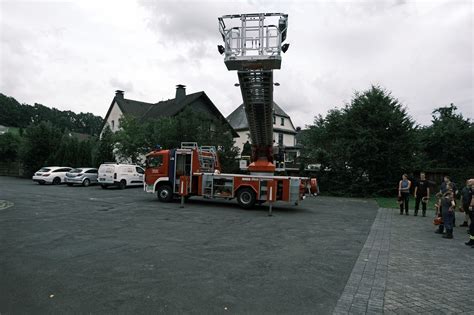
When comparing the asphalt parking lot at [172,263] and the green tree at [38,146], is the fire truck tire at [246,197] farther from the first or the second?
the green tree at [38,146]

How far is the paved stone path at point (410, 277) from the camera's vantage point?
4.41m

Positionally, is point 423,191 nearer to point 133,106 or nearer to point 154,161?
point 154,161

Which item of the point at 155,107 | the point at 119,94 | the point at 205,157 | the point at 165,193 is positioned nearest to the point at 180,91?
the point at 155,107

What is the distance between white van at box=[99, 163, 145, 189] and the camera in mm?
23734

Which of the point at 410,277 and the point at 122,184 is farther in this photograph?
the point at 122,184

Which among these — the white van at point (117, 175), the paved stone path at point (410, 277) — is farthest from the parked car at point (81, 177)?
the paved stone path at point (410, 277)

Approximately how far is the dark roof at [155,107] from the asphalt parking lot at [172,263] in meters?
29.7

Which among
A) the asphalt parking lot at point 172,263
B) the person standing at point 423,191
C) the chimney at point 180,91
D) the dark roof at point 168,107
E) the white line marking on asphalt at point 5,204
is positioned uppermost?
the chimney at point 180,91

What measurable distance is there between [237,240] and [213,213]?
4.81 metres

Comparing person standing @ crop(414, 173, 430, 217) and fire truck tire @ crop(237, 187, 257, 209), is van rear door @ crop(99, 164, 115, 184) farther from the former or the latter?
person standing @ crop(414, 173, 430, 217)

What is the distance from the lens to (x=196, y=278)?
5289mm

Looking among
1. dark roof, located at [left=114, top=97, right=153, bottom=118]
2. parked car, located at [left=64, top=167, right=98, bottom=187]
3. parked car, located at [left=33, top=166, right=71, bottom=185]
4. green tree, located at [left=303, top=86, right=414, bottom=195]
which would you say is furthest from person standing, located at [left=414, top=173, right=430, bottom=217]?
dark roof, located at [left=114, top=97, right=153, bottom=118]

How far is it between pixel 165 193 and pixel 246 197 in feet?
13.9

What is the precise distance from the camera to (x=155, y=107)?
46.7 metres
